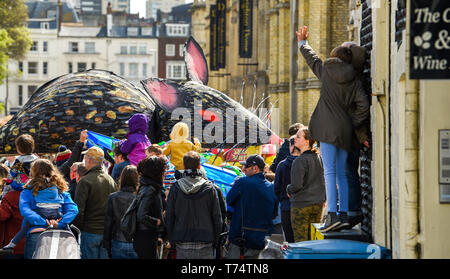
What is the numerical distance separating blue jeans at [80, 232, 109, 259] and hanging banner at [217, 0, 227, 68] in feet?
139

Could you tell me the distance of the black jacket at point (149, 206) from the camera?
27.3 ft

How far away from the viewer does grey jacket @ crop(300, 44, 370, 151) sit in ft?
24.5

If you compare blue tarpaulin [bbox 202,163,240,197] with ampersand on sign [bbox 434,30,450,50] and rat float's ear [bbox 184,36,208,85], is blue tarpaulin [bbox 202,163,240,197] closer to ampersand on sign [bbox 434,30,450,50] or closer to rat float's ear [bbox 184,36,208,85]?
rat float's ear [bbox 184,36,208,85]

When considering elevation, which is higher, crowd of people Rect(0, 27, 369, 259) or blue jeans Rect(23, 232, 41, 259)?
crowd of people Rect(0, 27, 369, 259)

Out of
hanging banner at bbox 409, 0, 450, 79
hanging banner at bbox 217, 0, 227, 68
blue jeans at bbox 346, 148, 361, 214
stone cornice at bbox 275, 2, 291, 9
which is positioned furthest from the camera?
hanging banner at bbox 217, 0, 227, 68

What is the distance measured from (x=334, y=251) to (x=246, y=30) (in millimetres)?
32976

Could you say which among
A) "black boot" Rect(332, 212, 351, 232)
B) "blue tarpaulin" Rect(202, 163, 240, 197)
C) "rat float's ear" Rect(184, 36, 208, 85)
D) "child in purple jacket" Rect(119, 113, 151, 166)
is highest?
"rat float's ear" Rect(184, 36, 208, 85)

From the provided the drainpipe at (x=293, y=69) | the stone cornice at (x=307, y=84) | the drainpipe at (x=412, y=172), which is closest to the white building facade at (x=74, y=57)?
the drainpipe at (x=293, y=69)

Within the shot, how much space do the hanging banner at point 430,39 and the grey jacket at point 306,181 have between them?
370 cm

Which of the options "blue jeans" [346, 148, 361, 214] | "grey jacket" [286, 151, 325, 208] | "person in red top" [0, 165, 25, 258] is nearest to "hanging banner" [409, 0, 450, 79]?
"blue jeans" [346, 148, 361, 214]

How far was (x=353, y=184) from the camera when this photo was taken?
7715 mm

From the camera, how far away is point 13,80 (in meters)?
92.6

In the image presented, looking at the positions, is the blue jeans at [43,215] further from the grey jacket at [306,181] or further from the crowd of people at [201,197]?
the grey jacket at [306,181]

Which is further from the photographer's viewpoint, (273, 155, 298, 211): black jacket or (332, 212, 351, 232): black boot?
(273, 155, 298, 211): black jacket
